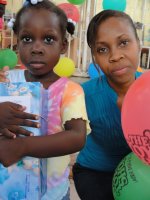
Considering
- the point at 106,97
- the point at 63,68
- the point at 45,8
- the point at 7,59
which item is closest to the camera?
the point at 45,8

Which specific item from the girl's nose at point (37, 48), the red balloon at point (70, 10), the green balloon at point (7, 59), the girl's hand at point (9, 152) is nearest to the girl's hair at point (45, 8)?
the girl's nose at point (37, 48)

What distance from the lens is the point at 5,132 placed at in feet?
2.73

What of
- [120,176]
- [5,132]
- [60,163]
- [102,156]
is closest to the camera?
[5,132]

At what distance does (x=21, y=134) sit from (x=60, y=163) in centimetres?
27

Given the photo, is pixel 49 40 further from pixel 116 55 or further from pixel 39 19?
pixel 116 55

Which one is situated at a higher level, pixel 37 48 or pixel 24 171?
pixel 37 48

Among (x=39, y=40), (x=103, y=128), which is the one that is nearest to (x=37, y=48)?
(x=39, y=40)

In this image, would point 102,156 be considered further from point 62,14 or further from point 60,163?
point 62,14

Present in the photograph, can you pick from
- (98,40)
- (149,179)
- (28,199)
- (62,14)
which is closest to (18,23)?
(62,14)

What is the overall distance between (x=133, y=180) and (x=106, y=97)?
0.38 meters

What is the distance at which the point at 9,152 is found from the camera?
0.83 metres

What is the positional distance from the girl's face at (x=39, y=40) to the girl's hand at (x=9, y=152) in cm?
32

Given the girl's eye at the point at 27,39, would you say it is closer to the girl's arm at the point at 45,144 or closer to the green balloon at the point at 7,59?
the girl's arm at the point at 45,144

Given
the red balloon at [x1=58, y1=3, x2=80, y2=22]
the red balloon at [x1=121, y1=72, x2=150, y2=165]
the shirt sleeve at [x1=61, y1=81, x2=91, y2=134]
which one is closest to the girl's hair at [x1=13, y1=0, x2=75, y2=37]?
the shirt sleeve at [x1=61, y1=81, x2=91, y2=134]
